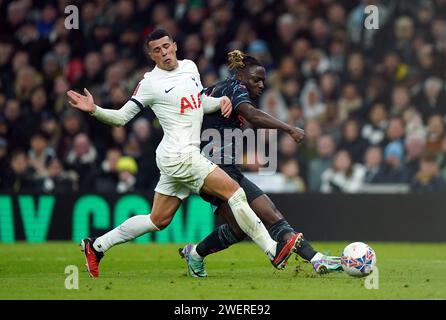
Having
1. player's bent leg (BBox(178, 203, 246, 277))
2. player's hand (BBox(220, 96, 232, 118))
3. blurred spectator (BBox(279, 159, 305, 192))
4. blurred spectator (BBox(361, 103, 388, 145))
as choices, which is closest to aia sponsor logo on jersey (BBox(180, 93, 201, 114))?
player's hand (BBox(220, 96, 232, 118))

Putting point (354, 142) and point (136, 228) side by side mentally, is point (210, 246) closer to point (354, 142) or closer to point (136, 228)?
point (136, 228)

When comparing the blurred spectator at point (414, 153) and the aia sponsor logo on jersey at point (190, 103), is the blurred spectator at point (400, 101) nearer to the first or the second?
the blurred spectator at point (414, 153)

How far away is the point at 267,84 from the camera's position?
18.5m

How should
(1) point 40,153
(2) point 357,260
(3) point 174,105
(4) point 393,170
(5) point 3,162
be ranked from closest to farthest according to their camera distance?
1. (2) point 357,260
2. (3) point 174,105
3. (4) point 393,170
4. (5) point 3,162
5. (1) point 40,153

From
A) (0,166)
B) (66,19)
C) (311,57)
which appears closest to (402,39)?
(311,57)

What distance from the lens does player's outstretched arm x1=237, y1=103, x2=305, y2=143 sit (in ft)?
31.7

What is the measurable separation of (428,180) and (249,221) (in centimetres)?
715

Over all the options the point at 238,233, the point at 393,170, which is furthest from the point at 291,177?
the point at 238,233

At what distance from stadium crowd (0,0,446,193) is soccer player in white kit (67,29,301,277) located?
635 cm

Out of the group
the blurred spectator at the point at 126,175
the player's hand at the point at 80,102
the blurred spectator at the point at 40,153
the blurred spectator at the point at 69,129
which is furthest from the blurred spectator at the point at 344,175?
the player's hand at the point at 80,102

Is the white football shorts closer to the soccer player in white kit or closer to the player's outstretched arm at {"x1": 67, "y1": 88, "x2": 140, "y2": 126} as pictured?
the soccer player in white kit

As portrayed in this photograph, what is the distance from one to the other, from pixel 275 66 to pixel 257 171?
2588 millimetres

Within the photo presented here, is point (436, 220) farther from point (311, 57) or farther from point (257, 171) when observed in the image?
point (311, 57)

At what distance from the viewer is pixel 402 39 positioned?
18094 millimetres
